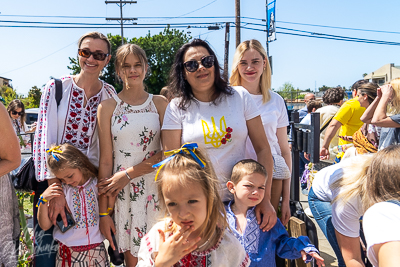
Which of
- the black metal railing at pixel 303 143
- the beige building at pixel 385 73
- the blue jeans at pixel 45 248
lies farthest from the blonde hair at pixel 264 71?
the beige building at pixel 385 73

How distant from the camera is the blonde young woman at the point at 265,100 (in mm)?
2320

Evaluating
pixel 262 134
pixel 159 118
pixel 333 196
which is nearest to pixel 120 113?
pixel 159 118

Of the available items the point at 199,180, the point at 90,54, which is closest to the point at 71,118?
the point at 90,54

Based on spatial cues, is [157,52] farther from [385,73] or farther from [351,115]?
[385,73]

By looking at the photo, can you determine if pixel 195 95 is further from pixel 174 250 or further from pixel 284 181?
pixel 174 250

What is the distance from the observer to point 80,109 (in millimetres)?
2363

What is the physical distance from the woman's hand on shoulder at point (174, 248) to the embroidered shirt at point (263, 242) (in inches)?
19.3

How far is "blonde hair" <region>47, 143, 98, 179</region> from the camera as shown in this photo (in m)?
2.16

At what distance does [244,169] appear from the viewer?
1.91 m

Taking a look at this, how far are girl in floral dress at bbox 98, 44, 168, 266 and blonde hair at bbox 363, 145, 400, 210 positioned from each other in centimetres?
140

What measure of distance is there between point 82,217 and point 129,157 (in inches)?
21.6

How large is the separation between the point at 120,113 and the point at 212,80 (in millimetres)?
726

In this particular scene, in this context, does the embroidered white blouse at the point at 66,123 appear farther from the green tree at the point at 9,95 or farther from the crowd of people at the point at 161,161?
the green tree at the point at 9,95

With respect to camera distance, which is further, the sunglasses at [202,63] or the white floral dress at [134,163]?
the white floral dress at [134,163]
